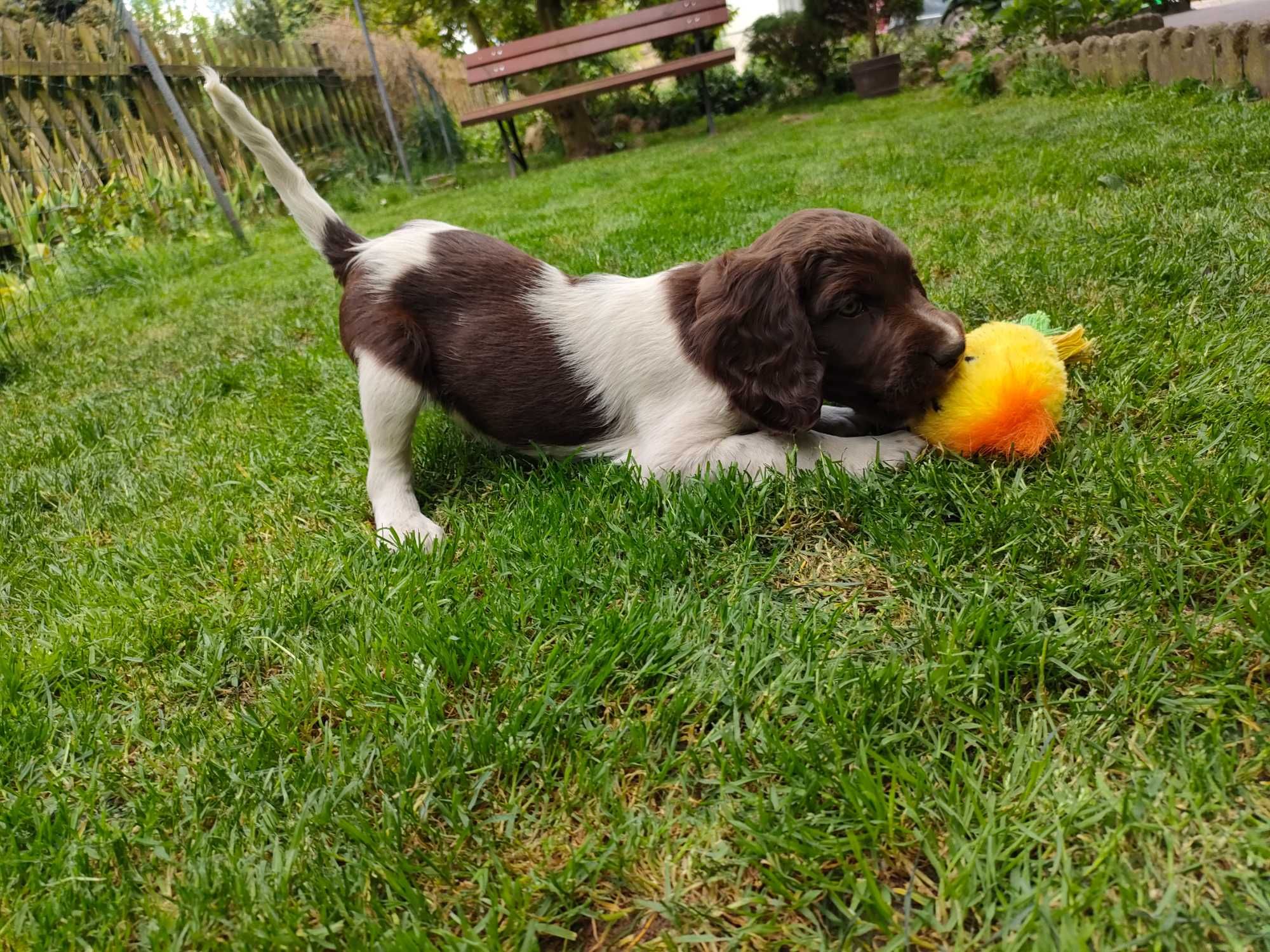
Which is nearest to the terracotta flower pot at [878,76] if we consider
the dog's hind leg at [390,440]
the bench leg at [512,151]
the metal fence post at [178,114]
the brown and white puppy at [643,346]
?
the bench leg at [512,151]

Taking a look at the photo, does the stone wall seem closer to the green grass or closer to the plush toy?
the green grass

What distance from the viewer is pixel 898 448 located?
2293mm

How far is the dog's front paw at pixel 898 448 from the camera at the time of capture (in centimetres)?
224

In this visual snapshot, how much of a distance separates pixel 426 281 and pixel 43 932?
1973mm

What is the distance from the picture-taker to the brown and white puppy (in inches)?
86.7

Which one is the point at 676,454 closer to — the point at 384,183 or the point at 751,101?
the point at 384,183

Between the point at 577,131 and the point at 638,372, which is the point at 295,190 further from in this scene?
the point at 577,131

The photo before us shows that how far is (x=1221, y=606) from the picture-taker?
1513 millimetres

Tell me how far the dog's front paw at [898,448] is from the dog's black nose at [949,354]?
232 millimetres

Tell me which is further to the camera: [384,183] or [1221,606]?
[384,183]

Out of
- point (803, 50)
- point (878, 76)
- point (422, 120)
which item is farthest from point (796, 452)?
point (422, 120)

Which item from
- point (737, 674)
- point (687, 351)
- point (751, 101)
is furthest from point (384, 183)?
point (737, 674)

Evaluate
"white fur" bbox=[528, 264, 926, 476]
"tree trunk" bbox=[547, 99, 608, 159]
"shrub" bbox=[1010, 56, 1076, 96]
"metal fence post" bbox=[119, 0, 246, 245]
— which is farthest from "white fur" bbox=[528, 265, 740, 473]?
"tree trunk" bbox=[547, 99, 608, 159]

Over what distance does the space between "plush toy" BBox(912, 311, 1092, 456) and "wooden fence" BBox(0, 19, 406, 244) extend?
945 centimetres
